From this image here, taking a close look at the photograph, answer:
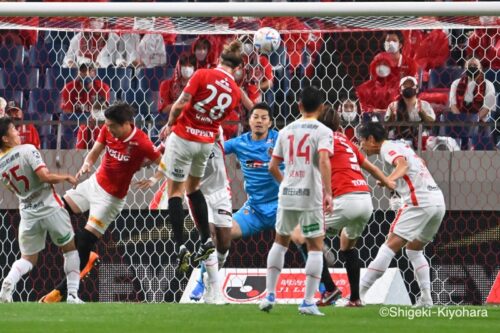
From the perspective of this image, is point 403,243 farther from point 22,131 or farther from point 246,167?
point 22,131

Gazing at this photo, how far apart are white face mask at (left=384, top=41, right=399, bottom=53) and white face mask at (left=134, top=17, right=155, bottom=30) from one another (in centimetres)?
312

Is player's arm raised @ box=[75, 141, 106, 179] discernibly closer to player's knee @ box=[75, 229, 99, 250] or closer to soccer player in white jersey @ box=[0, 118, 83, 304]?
soccer player in white jersey @ box=[0, 118, 83, 304]

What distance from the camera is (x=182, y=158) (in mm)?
10086

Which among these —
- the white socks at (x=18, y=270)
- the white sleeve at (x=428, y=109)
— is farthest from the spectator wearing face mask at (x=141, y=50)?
the white socks at (x=18, y=270)

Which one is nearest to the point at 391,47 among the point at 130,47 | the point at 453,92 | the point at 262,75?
the point at 453,92

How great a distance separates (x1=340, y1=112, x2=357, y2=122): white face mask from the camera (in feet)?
43.8

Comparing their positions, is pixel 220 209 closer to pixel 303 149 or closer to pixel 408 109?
pixel 303 149

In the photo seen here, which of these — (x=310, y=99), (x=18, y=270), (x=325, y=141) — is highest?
(x=310, y=99)

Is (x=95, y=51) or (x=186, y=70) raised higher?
(x=95, y=51)

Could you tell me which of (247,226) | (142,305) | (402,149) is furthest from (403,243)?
(142,305)

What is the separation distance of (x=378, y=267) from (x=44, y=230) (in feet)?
9.24

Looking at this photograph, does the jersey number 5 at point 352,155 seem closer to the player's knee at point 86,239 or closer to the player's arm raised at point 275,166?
the player's arm raised at point 275,166

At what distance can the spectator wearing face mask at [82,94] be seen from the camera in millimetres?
13773

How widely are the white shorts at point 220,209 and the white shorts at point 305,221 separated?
227cm
